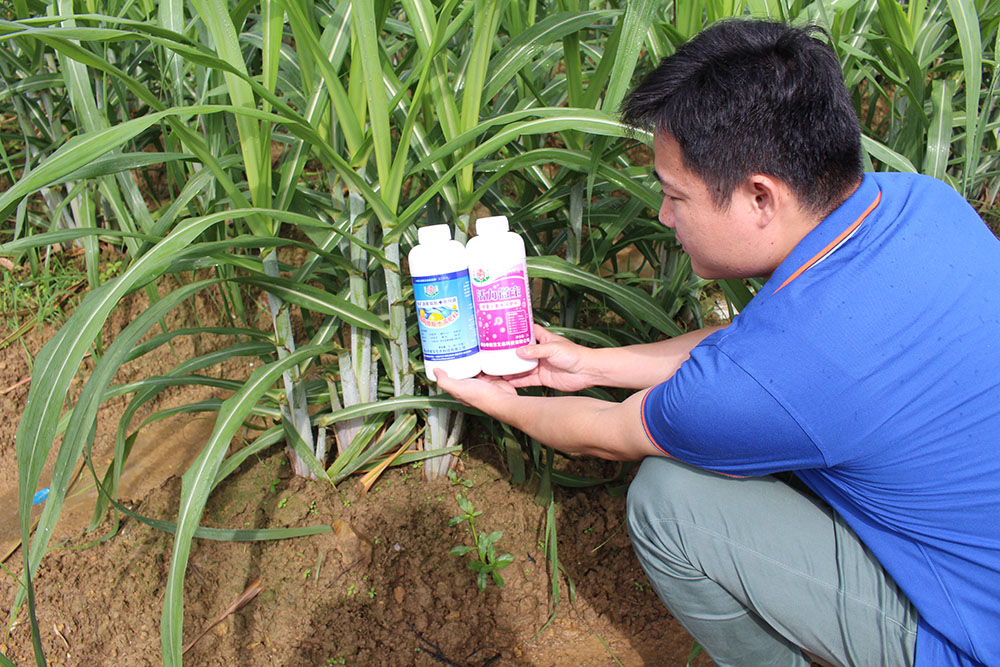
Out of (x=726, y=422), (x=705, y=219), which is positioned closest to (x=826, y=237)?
(x=705, y=219)

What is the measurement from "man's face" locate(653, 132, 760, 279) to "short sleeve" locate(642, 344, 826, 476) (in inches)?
6.5

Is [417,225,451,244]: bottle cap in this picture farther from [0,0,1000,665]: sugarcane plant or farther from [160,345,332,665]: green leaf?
[160,345,332,665]: green leaf

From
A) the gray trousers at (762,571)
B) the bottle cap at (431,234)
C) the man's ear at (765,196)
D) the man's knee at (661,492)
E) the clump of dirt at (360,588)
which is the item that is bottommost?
the clump of dirt at (360,588)

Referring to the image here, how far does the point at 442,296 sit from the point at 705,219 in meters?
0.47

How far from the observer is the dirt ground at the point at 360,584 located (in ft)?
4.75

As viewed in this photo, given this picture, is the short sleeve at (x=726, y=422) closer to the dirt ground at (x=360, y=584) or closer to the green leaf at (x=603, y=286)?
the green leaf at (x=603, y=286)

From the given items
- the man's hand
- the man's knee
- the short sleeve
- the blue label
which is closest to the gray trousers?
the man's knee

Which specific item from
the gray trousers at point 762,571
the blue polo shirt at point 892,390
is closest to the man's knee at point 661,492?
the gray trousers at point 762,571

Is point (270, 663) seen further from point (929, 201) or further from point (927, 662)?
point (929, 201)

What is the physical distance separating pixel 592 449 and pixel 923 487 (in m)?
0.48

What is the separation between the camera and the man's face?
1056 mm

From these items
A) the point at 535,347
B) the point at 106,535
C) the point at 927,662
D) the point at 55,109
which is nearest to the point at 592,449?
the point at 535,347

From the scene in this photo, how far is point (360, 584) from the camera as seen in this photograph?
1.53 m

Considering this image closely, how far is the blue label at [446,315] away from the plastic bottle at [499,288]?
0.07 feet
